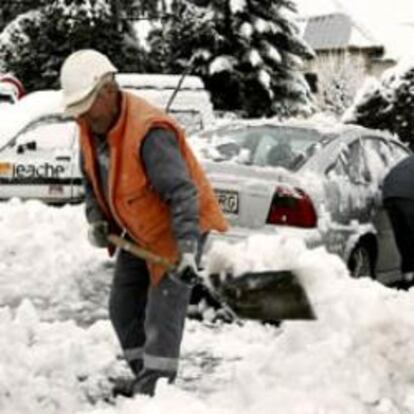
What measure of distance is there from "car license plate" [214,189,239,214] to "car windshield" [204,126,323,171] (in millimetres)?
463

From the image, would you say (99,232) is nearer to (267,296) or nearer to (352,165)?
(267,296)

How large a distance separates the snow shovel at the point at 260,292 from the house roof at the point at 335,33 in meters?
51.3

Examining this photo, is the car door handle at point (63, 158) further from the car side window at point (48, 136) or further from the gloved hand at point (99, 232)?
the gloved hand at point (99, 232)

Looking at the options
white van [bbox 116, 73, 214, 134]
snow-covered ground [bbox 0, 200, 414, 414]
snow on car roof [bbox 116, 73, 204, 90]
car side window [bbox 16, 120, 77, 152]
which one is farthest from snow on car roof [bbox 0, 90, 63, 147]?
snow-covered ground [bbox 0, 200, 414, 414]

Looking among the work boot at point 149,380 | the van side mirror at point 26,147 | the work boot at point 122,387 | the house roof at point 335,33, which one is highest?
the work boot at point 149,380

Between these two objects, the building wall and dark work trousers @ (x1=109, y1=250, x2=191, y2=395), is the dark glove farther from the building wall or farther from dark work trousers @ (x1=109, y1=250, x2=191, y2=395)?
the building wall

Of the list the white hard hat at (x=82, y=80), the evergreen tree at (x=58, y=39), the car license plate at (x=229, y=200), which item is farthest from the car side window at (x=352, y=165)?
the evergreen tree at (x=58, y=39)

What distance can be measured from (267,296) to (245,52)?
2119 centimetres

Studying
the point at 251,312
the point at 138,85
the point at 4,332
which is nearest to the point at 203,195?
the point at 251,312

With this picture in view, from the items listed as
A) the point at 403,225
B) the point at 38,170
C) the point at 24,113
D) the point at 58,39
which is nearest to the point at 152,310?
the point at 403,225

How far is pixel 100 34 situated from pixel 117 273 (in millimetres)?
22777

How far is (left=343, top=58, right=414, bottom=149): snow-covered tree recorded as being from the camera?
15516 mm

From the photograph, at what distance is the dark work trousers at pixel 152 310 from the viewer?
518 centimetres

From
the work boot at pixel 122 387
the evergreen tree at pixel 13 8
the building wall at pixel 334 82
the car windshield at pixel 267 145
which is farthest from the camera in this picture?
the building wall at pixel 334 82
